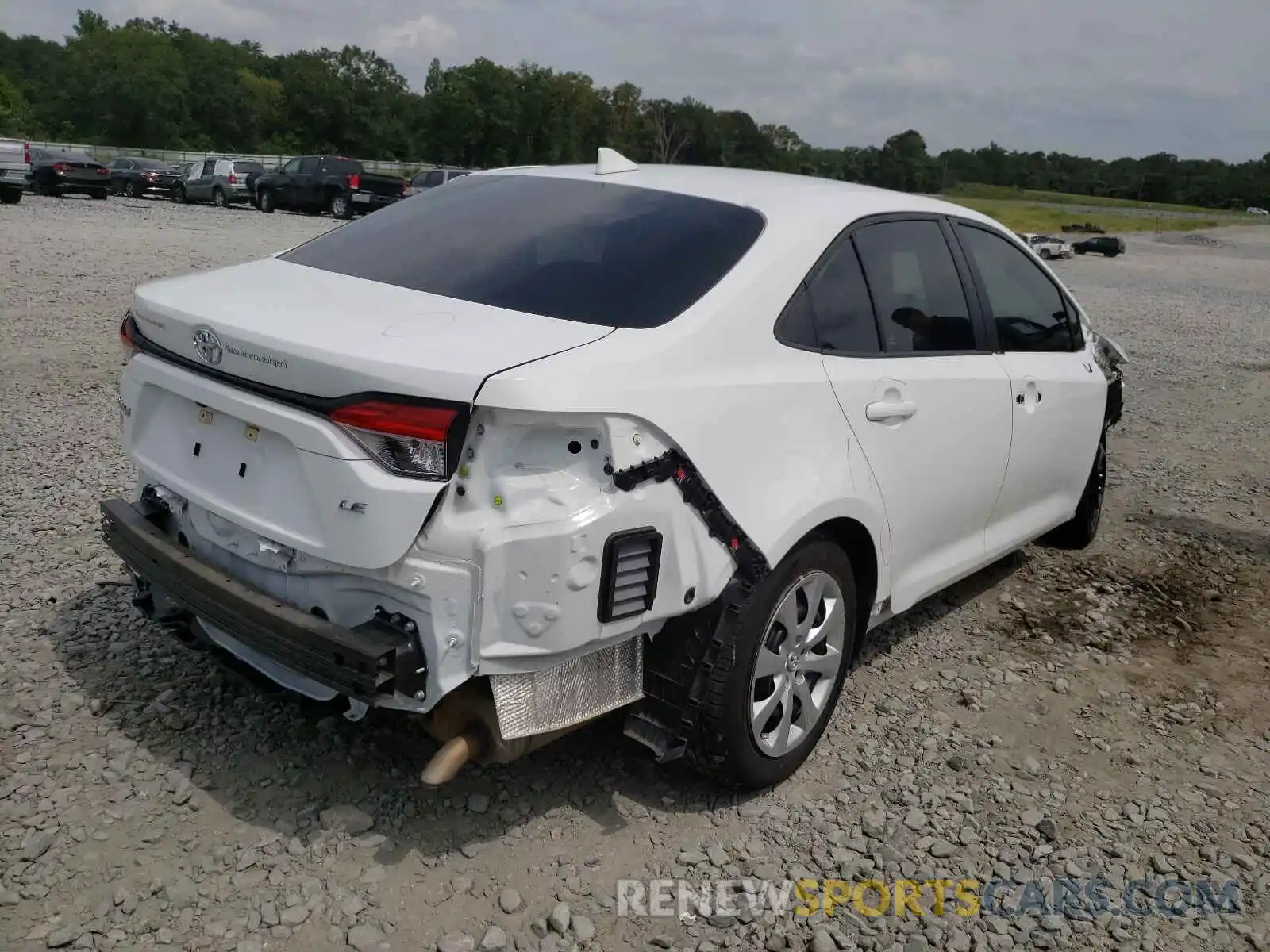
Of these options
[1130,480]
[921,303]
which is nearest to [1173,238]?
[1130,480]

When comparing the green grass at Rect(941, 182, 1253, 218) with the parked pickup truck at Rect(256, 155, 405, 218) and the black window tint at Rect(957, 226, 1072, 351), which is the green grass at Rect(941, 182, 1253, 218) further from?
the black window tint at Rect(957, 226, 1072, 351)

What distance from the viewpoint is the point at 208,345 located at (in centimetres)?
288

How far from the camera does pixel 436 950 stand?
2598mm

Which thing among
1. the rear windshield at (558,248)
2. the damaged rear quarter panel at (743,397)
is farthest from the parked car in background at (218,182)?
the damaged rear quarter panel at (743,397)

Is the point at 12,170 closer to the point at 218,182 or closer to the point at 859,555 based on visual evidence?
the point at 218,182

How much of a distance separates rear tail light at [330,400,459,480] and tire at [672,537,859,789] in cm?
97

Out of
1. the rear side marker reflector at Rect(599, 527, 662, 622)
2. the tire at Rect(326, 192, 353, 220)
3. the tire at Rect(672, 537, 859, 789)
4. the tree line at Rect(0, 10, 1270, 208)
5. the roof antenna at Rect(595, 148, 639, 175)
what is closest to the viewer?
the rear side marker reflector at Rect(599, 527, 662, 622)

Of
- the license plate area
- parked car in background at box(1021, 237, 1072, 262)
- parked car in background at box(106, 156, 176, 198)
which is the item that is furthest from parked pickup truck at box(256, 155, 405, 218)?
the license plate area

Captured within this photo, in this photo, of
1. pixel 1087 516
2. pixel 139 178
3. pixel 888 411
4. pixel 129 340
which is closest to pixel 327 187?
pixel 139 178

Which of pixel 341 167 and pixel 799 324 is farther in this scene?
pixel 341 167

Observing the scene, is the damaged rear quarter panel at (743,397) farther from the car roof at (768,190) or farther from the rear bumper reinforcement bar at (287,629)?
the rear bumper reinforcement bar at (287,629)

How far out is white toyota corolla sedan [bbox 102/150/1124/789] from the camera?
8.25 feet

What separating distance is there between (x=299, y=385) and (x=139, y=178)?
34.6 meters

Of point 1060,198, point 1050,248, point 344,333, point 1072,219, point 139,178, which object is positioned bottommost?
point 1060,198
